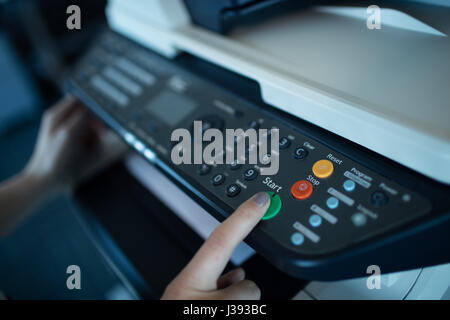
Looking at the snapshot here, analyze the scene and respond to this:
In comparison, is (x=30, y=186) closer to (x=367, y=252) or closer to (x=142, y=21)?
(x=142, y=21)

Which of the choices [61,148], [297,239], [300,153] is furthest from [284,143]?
[61,148]

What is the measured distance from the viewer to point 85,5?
102 inches

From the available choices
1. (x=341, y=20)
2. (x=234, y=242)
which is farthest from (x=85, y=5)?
(x=234, y=242)

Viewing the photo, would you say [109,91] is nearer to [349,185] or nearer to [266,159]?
[266,159]

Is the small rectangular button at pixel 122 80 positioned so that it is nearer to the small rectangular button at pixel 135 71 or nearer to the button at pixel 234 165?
the small rectangular button at pixel 135 71

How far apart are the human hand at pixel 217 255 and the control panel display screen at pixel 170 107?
220 mm

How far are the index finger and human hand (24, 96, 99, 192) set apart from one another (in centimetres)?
53

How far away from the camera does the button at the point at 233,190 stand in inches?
17.2

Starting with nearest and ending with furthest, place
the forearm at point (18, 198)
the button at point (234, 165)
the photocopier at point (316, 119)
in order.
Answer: the photocopier at point (316, 119) → the button at point (234, 165) → the forearm at point (18, 198)

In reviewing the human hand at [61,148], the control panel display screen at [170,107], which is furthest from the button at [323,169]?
the human hand at [61,148]

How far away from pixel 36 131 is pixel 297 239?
6.81ft

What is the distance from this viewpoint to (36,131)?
2072 millimetres

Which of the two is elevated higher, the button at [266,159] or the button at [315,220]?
the button at [266,159]

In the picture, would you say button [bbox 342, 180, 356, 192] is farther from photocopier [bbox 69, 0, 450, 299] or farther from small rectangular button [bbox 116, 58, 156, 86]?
small rectangular button [bbox 116, 58, 156, 86]
